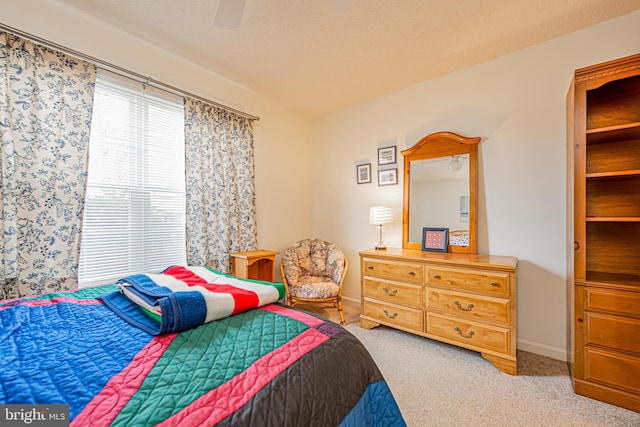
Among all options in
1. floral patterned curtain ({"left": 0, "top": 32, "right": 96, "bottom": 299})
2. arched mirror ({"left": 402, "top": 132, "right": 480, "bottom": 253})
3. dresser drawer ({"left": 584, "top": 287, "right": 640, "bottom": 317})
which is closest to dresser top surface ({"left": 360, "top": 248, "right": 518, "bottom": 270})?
arched mirror ({"left": 402, "top": 132, "right": 480, "bottom": 253})

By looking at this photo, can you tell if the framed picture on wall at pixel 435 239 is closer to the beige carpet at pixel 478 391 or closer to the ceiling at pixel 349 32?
the beige carpet at pixel 478 391

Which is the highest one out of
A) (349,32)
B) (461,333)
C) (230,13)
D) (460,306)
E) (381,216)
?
(349,32)

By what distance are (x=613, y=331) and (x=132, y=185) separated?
369cm

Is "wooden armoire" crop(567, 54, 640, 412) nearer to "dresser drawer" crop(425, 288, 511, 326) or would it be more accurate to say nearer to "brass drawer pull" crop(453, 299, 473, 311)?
"dresser drawer" crop(425, 288, 511, 326)

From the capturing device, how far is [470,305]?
2.17m

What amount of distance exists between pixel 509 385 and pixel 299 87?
3.41 m

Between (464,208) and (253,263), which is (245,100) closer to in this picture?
(253,263)

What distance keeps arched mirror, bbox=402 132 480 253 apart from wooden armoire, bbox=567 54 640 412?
0.72m

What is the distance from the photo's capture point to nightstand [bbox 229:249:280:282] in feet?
8.91

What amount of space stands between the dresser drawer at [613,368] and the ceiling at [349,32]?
2431 millimetres

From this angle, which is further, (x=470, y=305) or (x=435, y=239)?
(x=435, y=239)

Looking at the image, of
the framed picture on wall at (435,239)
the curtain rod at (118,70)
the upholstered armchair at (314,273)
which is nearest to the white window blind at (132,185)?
the curtain rod at (118,70)

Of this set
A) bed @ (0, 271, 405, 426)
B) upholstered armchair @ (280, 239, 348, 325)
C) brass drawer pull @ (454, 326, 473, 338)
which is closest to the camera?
bed @ (0, 271, 405, 426)

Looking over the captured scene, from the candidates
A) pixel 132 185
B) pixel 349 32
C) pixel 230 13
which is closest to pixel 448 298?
pixel 349 32
